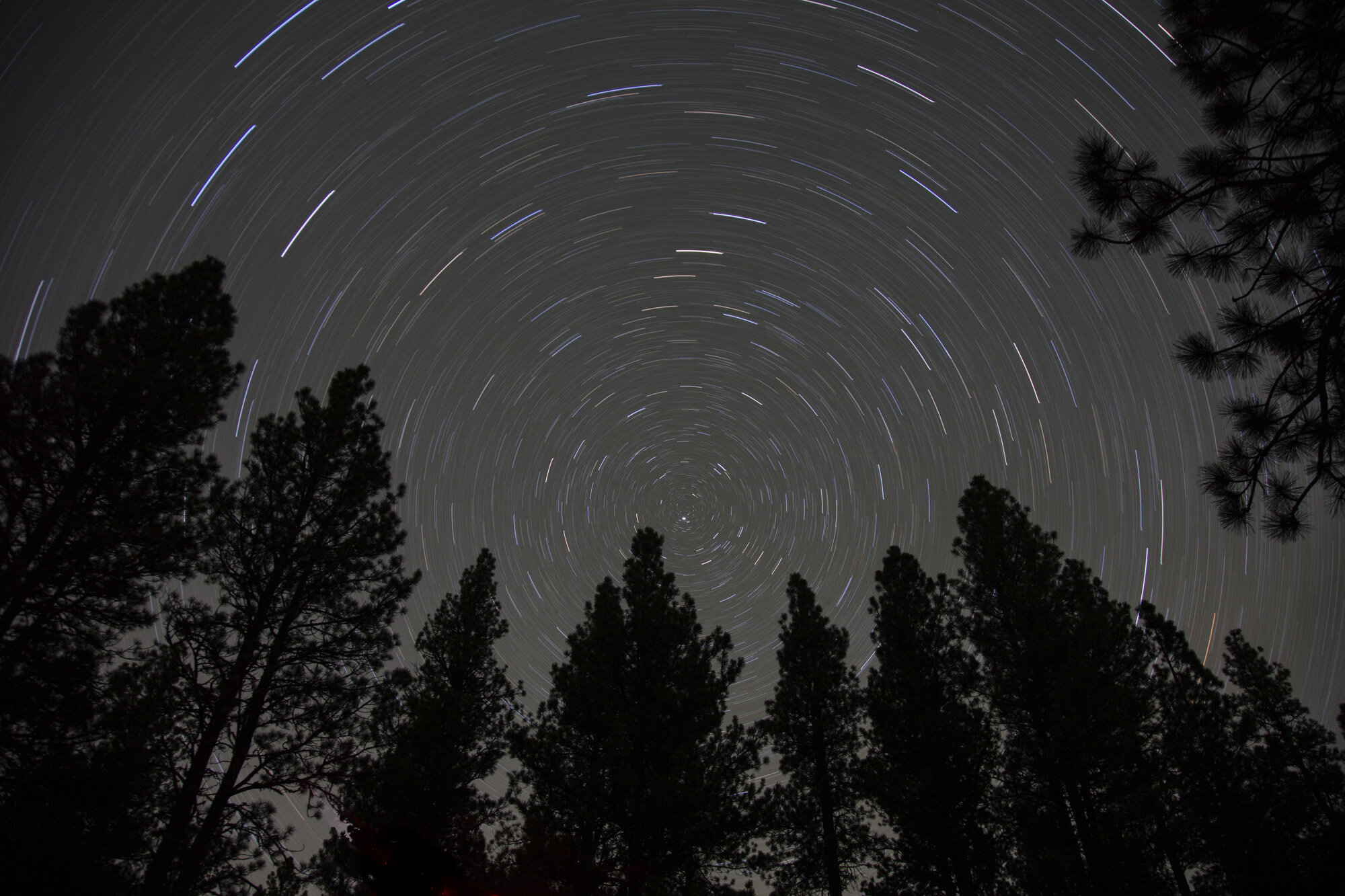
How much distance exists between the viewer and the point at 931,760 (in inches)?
413

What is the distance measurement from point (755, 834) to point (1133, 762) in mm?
7844

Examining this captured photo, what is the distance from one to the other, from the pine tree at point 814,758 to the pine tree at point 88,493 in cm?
1106

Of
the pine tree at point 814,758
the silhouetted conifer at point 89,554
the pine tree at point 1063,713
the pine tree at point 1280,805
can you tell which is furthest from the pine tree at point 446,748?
the pine tree at point 1280,805

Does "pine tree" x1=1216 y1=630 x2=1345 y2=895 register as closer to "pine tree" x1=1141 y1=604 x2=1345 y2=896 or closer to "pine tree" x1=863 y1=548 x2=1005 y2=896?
"pine tree" x1=1141 y1=604 x2=1345 y2=896

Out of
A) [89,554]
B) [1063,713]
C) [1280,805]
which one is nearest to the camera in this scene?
[89,554]

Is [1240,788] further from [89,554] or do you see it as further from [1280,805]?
[89,554]

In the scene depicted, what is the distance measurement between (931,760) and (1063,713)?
265 centimetres

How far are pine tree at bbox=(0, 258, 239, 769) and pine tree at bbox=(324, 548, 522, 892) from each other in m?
3.76

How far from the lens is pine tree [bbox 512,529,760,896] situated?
9266 mm

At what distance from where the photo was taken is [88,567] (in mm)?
6918

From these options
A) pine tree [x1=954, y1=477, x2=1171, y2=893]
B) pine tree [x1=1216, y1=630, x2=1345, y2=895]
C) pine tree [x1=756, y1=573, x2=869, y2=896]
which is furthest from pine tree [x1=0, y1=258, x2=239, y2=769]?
pine tree [x1=1216, y1=630, x2=1345, y2=895]

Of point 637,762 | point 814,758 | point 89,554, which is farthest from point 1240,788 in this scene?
point 89,554

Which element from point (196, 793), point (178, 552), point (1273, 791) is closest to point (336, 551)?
point (178, 552)

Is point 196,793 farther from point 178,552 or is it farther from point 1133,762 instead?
point 1133,762
